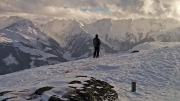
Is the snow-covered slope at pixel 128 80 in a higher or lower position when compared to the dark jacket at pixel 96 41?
lower

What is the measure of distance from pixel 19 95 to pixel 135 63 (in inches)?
604

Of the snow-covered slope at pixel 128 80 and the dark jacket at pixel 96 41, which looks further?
the dark jacket at pixel 96 41

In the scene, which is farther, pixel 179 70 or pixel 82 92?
pixel 179 70

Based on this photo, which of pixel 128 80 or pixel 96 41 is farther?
pixel 96 41

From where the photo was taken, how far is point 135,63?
1108 inches

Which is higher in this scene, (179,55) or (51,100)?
(179,55)

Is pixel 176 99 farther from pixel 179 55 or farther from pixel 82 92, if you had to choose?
pixel 179 55

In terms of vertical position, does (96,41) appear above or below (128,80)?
above

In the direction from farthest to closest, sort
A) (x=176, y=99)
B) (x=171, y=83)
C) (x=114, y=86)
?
(x=171, y=83) < (x=114, y=86) < (x=176, y=99)

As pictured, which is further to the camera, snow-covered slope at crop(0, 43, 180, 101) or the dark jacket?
the dark jacket

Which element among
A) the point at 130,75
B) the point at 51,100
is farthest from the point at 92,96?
the point at 130,75

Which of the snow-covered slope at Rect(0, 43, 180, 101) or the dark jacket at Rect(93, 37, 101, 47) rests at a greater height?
the dark jacket at Rect(93, 37, 101, 47)

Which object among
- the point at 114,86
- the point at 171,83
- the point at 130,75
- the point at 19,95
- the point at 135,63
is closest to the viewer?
the point at 19,95

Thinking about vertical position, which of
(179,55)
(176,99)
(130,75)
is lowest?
(176,99)
